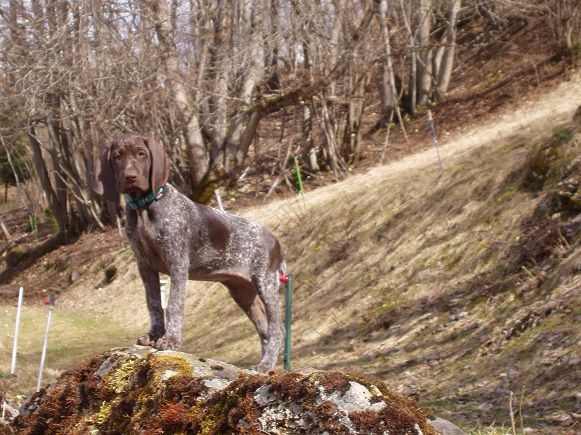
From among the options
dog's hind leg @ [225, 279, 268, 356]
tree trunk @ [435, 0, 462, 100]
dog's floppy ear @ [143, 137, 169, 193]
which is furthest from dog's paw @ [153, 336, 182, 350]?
tree trunk @ [435, 0, 462, 100]

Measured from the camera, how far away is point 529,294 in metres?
11.7

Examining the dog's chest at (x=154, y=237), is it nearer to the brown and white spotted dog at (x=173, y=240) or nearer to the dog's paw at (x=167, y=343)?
the brown and white spotted dog at (x=173, y=240)

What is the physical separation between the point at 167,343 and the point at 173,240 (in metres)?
0.75

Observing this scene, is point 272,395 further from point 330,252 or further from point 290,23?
point 290,23

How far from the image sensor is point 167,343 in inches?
255

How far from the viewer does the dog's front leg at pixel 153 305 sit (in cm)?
678

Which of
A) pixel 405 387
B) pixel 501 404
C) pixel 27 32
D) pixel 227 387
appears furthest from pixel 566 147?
pixel 27 32

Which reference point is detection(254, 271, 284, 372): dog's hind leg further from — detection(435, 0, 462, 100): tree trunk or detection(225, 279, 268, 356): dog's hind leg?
detection(435, 0, 462, 100): tree trunk

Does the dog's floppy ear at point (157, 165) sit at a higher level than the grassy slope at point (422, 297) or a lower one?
higher

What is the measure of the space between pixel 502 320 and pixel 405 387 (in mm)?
1479

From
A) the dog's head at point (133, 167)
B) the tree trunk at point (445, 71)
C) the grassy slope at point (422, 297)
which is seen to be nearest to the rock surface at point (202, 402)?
the dog's head at point (133, 167)

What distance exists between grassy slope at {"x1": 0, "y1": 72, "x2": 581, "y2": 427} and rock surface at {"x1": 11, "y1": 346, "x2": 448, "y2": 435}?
3.88 meters

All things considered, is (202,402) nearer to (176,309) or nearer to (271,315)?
(176,309)

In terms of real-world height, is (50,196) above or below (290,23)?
below
